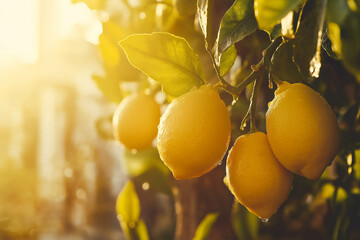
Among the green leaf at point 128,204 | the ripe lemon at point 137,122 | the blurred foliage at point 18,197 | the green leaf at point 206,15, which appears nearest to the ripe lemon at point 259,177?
the green leaf at point 206,15

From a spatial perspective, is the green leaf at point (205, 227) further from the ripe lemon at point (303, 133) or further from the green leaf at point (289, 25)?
the green leaf at point (289, 25)

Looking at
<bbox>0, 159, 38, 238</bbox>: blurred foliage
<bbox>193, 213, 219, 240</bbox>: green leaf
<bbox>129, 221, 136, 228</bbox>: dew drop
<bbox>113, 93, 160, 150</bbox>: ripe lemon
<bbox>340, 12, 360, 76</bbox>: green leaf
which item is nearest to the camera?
<bbox>340, 12, 360, 76</bbox>: green leaf

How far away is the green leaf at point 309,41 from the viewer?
0.94 ft

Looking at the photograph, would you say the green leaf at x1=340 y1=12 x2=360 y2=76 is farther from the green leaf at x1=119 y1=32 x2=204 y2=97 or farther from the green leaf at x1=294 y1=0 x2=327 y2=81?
the green leaf at x1=119 y1=32 x2=204 y2=97

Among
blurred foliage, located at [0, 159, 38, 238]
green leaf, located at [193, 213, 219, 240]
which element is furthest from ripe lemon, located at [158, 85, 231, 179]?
blurred foliage, located at [0, 159, 38, 238]

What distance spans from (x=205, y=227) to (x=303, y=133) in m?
0.45

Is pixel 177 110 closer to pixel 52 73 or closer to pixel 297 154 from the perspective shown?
pixel 297 154

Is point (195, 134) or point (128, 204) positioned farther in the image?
point (128, 204)

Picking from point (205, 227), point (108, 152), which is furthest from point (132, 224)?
point (108, 152)

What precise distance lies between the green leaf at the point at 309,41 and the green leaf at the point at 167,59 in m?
0.13

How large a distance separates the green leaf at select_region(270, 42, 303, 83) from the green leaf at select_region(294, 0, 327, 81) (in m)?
0.07

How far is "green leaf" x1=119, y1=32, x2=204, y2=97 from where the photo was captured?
398 millimetres

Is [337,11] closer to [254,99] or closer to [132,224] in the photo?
[254,99]

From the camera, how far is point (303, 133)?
35 cm
